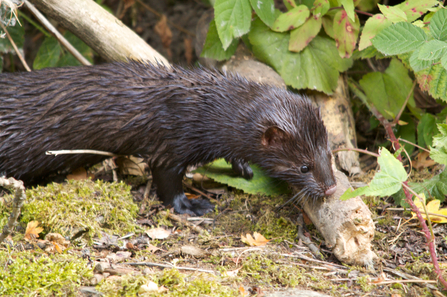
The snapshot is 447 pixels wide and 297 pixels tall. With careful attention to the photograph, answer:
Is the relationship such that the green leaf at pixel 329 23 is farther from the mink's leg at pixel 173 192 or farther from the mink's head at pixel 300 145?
the mink's leg at pixel 173 192

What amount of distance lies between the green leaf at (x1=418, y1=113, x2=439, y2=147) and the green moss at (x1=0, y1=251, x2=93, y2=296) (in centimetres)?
407

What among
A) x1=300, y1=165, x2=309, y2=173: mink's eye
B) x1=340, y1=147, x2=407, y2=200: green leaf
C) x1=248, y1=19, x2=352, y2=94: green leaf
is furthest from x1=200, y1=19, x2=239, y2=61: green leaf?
x1=340, y1=147, x2=407, y2=200: green leaf

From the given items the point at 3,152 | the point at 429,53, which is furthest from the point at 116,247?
the point at 429,53

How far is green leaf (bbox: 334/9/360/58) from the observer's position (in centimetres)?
484

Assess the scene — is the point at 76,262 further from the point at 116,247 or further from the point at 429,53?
the point at 429,53

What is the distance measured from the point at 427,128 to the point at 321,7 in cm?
194

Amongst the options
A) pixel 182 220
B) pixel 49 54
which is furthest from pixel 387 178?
pixel 49 54

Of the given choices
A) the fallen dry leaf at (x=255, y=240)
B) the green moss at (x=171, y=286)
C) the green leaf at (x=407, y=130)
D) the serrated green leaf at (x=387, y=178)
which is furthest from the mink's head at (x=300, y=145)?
the green leaf at (x=407, y=130)

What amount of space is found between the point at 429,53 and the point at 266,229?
2211 mm

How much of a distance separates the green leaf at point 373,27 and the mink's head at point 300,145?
92cm

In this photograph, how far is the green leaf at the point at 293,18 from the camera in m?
4.98

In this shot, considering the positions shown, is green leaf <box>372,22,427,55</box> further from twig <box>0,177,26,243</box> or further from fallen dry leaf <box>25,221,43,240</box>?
fallen dry leaf <box>25,221,43,240</box>

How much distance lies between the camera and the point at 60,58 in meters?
6.26

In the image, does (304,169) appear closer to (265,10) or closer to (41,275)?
(265,10)
